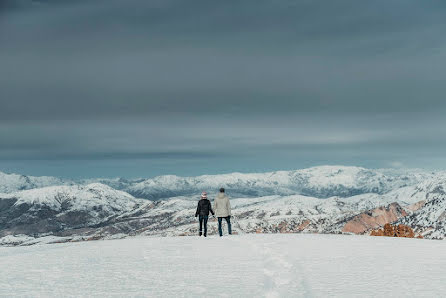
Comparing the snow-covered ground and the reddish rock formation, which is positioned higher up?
the snow-covered ground

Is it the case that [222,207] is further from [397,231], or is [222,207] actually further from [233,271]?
[397,231]

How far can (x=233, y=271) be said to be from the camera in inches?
717

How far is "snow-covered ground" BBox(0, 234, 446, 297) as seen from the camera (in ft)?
47.0

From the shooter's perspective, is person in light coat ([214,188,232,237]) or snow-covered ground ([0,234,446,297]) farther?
person in light coat ([214,188,232,237])

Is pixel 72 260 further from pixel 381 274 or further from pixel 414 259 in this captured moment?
pixel 414 259

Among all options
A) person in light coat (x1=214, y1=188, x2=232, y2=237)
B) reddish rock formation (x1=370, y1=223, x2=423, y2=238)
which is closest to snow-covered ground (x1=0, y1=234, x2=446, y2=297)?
person in light coat (x1=214, y1=188, x2=232, y2=237)

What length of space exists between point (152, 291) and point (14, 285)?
16.3 feet

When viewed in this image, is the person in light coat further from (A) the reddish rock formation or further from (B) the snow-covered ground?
(A) the reddish rock formation

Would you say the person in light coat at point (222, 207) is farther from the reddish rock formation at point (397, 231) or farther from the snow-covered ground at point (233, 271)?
the reddish rock formation at point (397, 231)

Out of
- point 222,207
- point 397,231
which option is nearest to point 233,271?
point 222,207

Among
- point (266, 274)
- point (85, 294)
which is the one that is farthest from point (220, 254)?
point (85, 294)

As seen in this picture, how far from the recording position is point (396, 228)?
74750 mm

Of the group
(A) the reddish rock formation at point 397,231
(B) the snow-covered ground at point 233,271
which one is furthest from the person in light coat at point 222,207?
(A) the reddish rock formation at point 397,231

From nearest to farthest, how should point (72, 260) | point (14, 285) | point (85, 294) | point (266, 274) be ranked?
point (85, 294) → point (14, 285) → point (266, 274) → point (72, 260)
